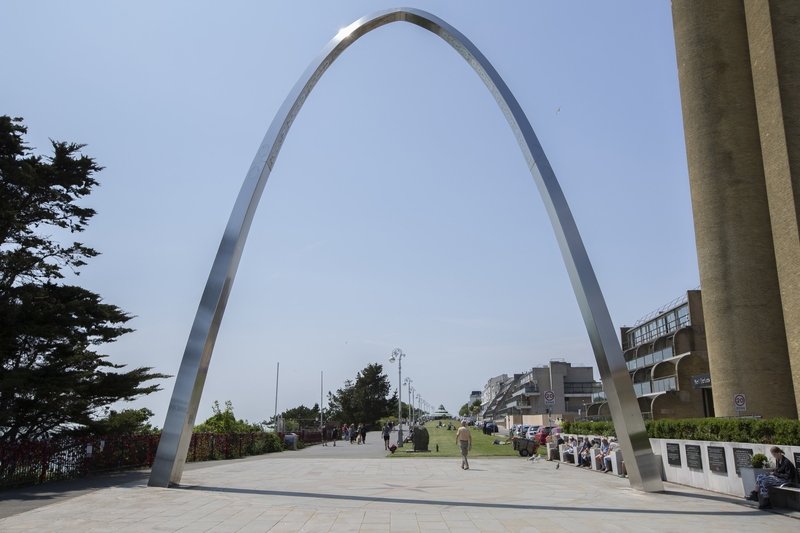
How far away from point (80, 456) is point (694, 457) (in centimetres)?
1840

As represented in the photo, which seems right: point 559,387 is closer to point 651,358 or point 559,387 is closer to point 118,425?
point 651,358

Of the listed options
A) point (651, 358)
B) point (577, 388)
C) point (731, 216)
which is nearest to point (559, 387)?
point (577, 388)

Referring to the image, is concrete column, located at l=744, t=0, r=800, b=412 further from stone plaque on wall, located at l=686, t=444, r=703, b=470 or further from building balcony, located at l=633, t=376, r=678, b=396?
building balcony, located at l=633, t=376, r=678, b=396

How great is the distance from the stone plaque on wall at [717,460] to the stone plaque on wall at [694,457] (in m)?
0.53

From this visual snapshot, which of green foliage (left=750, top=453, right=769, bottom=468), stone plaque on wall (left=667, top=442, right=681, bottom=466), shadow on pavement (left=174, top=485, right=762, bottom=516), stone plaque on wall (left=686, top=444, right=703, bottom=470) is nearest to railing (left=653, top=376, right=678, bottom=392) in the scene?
stone plaque on wall (left=667, top=442, right=681, bottom=466)

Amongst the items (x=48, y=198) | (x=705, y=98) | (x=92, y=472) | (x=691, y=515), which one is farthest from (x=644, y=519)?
(x=705, y=98)

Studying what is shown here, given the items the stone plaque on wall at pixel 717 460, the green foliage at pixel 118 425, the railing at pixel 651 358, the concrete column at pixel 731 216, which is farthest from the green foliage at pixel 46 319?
the railing at pixel 651 358

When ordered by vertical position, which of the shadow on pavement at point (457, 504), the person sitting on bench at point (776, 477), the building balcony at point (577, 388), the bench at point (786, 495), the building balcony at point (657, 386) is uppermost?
the building balcony at point (577, 388)

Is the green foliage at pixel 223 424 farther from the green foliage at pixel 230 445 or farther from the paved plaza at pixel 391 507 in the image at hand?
the paved plaza at pixel 391 507

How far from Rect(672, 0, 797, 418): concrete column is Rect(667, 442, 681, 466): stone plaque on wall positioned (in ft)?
55.6

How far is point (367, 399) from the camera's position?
364 ft

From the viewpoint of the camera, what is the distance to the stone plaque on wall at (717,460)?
15469 mm

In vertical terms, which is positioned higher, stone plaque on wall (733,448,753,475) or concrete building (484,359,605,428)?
concrete building (484,359,605,428)

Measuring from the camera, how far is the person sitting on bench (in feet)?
41.8
